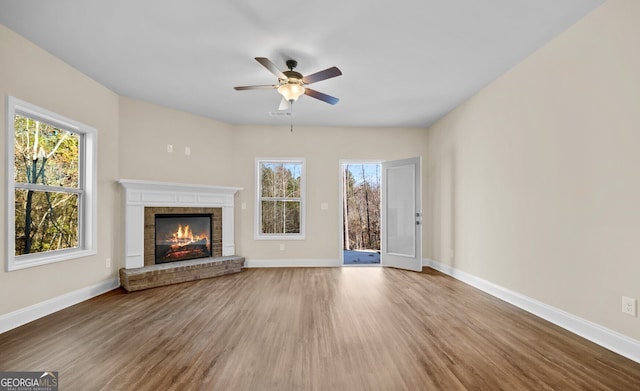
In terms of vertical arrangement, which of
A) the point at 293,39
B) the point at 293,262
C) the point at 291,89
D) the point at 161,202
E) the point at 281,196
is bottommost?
the point at 293,262

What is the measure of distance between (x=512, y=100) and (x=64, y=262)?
5.68 meters

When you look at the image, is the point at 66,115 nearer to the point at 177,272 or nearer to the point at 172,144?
the point at 172,144

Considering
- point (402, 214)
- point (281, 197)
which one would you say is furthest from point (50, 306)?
point (402, 214)

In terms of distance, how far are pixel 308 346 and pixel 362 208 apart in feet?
20.8

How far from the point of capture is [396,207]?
5762mm

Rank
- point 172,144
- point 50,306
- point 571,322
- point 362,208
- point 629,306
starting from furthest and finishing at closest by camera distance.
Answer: point 362,208 < point 172,144 < point 50,306 < point 571,322 < point 629,306

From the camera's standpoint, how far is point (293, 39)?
285 cm

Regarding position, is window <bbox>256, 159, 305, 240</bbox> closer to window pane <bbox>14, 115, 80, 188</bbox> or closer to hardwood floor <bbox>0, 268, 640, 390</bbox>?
hardwood floor <bbox>0, 268, 640, 390</bbox>

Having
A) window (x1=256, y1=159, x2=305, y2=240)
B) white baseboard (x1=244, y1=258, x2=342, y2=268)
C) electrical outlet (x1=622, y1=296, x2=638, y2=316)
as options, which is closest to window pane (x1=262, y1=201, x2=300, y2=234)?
window (x1=256, y1=159, x2=305, y2=240)

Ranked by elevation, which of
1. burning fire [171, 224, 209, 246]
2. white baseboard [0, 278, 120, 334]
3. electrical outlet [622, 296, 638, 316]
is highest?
burning fire [171, 224, 209, 246]

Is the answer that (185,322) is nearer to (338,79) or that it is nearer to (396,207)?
(338,79)

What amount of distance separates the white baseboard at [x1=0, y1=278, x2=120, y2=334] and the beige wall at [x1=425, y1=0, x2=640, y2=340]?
527 cm

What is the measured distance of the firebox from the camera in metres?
4.70

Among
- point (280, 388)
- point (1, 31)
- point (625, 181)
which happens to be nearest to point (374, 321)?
point (280, 388)
